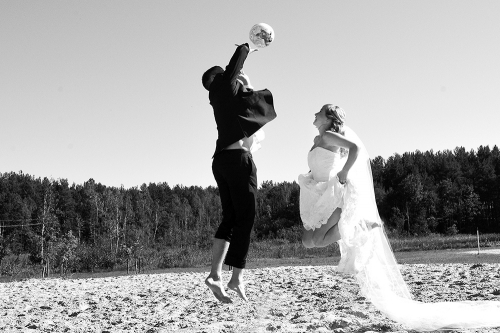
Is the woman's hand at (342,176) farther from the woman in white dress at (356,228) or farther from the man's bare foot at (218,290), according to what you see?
the man's bare foot at (218,290)

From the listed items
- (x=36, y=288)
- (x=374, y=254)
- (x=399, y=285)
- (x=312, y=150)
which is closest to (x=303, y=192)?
(x=312, y=150)

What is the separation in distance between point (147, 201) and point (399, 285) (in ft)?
285

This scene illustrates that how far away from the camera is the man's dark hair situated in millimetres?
4988

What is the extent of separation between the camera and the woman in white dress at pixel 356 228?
5.77 metres

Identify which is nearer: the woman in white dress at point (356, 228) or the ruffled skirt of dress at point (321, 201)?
the woman in white dress at point (356, 228)

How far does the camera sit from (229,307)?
29.3ft

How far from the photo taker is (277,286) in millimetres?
12500

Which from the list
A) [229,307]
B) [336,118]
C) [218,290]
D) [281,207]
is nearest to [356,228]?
[336,118]

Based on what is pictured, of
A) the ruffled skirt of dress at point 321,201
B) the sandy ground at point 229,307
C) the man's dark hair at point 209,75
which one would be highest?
the man's dark hair at point 209,75

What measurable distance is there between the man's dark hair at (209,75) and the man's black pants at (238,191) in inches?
27.4

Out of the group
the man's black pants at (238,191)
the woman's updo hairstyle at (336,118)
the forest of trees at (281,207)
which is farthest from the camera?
the forest of trees at (281,207)

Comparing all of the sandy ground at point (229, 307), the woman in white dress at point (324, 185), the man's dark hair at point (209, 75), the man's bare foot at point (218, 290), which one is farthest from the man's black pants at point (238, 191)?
the sandy ground at point (229, 307)

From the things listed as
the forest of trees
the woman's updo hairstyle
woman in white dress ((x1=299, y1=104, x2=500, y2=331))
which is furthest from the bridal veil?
the forest of trees

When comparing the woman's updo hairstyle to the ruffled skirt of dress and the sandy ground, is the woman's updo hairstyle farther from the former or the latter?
the sandy ground
